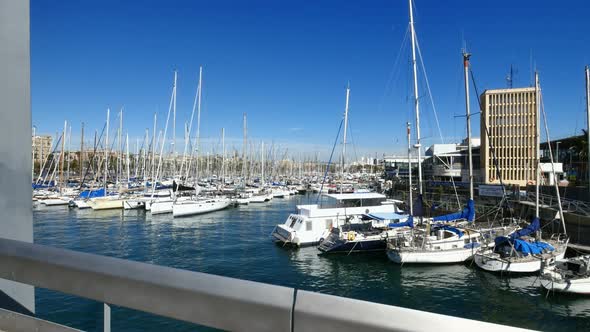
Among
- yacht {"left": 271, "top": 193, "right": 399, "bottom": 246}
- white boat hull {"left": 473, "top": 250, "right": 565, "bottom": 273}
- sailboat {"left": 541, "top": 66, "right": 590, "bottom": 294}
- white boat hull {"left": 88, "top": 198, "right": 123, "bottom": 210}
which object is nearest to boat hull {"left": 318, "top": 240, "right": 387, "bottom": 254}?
yacht {"left": 271, "top": 193, "right": 399, "bottom": 246}

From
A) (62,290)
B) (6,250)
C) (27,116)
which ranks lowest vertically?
(62,290)

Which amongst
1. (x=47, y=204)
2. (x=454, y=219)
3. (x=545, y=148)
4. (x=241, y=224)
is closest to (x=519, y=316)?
(x=454, y=219)

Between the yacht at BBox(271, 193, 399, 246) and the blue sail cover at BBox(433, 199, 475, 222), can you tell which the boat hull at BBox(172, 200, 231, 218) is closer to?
the yacht at BBox(271, 193, 399, 246)

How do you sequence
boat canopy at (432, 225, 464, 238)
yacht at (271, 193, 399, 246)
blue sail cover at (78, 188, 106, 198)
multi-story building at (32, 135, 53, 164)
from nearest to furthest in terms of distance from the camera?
boat canopy at (432, 225, 464, 238), yacht at (271, 193, 399, 246), blue sail cover at (78, 188, 106, 198), multi-story building at (32, 135, 53, 164)

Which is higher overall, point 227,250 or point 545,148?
point 545,148

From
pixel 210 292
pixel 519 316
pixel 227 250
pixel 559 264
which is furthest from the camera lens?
pixel 227 250

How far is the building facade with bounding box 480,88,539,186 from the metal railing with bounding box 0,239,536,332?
62.1 metres

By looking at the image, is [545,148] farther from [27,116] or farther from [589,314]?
[27,116]

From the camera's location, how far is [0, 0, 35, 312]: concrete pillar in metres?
2.32

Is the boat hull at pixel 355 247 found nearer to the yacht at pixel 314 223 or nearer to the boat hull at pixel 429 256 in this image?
the yacht at pixel 314 223

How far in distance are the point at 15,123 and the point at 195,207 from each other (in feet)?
131

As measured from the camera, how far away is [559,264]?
55.0ft

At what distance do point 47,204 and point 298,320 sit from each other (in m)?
55.4

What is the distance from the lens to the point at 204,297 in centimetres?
147
